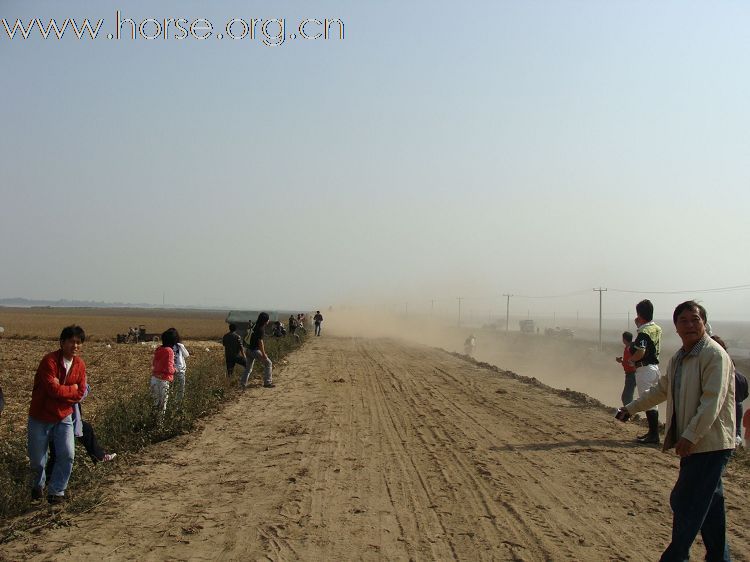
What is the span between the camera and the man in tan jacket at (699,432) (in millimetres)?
3873

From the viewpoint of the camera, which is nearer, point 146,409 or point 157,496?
point 157,496

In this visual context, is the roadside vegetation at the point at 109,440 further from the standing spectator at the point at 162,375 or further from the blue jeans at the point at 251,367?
the blue jeans at the point at 251,367

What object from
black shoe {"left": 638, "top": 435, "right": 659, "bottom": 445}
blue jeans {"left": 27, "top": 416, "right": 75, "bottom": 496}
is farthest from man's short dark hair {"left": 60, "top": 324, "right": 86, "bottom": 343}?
black shoe {"left": 638, "top": 435, "right": 659, "bottom": 445}

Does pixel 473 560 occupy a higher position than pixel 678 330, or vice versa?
pixel 678 330

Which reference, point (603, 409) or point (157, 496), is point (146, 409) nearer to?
point (157, 496)

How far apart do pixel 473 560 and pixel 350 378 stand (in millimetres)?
11822

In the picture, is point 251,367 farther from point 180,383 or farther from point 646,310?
point 646,310

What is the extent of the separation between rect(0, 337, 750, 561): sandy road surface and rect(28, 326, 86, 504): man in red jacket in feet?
1.74

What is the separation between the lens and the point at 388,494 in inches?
235

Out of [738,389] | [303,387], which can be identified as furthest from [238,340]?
[738,389]

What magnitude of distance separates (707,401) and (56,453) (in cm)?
540

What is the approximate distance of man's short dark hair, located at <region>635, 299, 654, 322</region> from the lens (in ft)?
28.2

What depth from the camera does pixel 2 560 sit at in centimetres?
430

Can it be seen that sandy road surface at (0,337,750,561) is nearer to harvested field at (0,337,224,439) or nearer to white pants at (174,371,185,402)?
white pants at (174,371,185,402)
